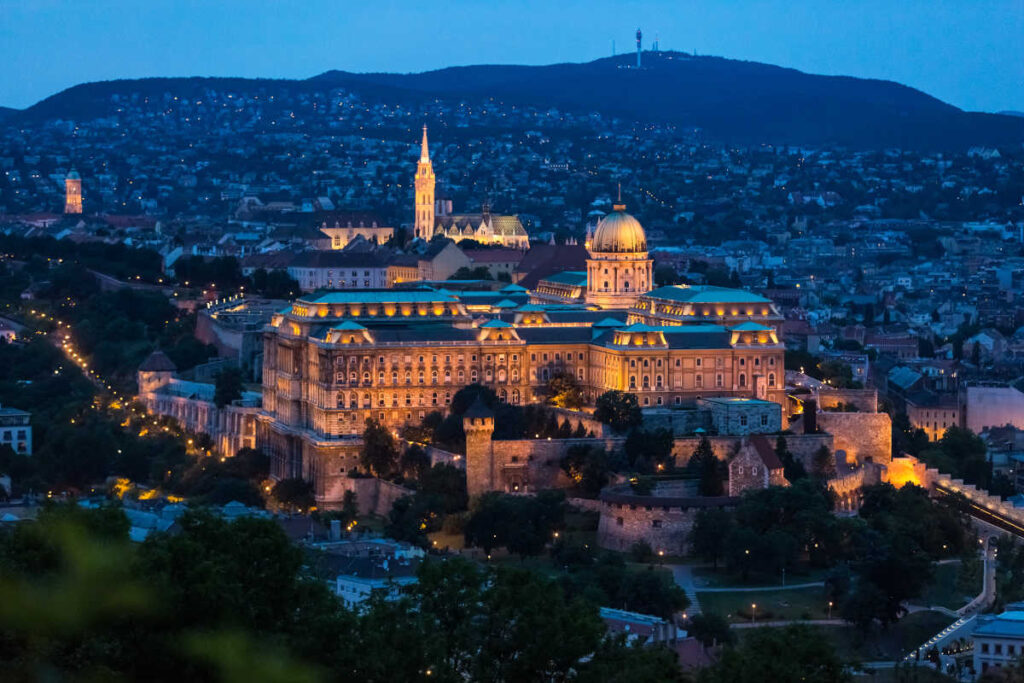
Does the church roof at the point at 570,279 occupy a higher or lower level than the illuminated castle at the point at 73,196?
lower

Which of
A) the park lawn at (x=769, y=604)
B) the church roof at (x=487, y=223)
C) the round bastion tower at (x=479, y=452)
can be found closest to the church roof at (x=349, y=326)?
the round bastion tower at (x=479, y=452)

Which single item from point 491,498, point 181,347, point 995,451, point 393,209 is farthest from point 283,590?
point 393,209

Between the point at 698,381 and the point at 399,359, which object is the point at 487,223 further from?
the point at 698,381

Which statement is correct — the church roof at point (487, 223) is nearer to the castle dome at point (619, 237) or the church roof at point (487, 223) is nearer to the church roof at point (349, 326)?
the castle dome at point (619, 237)

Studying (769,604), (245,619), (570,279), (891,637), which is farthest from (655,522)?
(245,619)

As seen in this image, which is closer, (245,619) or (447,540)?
(245,619)

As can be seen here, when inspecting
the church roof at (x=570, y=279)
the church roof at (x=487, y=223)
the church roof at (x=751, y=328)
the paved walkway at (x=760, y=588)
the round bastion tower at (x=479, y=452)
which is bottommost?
the paved walkway at (x=760, y=588)

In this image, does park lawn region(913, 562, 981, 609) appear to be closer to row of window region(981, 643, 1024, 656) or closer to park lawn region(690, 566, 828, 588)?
park lawn region(690, 566, 828, 588)
